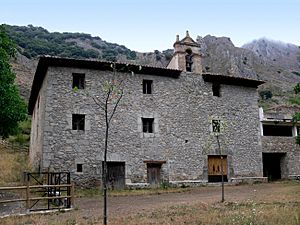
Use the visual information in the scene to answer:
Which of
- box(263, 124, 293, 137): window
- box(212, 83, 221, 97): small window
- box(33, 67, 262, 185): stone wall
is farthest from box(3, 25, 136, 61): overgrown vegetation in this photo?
box(33, 67, 262, 185): stone wall

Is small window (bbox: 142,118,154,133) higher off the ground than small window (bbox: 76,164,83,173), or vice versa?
small window (bbox: 142,118,154,133)

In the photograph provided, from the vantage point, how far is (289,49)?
452 ft

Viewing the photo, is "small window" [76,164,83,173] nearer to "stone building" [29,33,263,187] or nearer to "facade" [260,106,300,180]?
"stone building" [29,33,263,187]

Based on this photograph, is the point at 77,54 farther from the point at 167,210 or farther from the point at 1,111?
the point at 167,210

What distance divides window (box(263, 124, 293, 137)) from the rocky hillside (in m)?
35.5

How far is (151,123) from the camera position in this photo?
21.3m

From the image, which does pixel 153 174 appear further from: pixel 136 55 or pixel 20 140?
pixel 136 55

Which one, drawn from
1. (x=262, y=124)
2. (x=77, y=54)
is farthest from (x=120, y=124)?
(x=77, y=54)

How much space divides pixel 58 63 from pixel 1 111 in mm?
4615

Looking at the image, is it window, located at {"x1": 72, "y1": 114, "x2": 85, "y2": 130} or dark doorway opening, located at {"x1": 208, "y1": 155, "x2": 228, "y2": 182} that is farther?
dark doorway opening, located at {"x1": 208, "y1": 155, "x2": 228, "y2": 182}

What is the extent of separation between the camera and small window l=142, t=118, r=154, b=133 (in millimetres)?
21125

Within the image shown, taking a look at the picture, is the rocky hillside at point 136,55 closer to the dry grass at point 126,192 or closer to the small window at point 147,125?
the small window at point 147,125

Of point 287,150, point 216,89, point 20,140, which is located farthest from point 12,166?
point 287,150

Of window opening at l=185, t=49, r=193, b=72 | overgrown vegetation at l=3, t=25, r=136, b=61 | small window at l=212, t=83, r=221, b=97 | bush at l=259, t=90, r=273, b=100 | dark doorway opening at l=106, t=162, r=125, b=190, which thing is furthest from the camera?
overgrown vegetation at l=3, t=25, r=136, b=61
